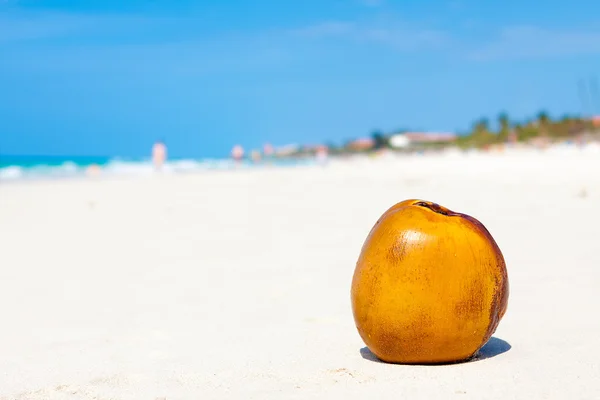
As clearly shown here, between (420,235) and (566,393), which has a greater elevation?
(420,235)

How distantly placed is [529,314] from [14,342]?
9.68 ft

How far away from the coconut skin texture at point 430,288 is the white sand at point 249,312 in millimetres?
120

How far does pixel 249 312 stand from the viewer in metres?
4.69

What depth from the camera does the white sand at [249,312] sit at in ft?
10.4

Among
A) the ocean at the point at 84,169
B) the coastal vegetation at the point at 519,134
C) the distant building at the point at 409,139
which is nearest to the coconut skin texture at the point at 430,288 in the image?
the ocean at the point at 84,169

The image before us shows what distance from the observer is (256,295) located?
16.9 ft

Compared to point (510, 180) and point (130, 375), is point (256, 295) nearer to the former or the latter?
point (130, 375)

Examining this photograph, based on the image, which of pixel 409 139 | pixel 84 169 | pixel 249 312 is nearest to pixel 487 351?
pixel 249 312


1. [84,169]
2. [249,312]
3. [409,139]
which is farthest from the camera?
[409,139]

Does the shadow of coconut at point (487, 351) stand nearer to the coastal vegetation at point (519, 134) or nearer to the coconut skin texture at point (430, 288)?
the coconut skin texture at point (430, 288)

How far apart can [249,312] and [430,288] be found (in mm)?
1799

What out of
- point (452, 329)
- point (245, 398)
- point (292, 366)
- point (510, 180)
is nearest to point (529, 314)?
point (452, 329)

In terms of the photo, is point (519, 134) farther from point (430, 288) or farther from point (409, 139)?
point (430, 288)

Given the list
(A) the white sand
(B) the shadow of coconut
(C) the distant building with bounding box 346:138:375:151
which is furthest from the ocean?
(C) the distant building with bounding box 346:138:375:151
